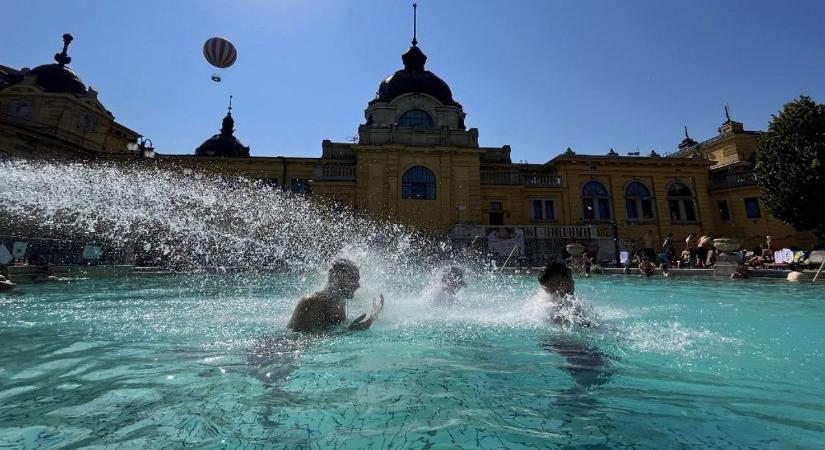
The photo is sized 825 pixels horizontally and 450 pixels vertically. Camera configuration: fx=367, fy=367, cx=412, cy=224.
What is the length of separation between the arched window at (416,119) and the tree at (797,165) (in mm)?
23094

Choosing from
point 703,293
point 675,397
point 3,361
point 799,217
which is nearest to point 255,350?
point 3,361

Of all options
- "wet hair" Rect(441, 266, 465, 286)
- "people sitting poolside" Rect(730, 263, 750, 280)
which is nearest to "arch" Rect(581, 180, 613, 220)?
"people sitting poolside" Rect(730, 263, 750, 280)

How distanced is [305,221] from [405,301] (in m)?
21.5

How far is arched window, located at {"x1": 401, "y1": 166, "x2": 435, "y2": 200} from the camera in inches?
1137

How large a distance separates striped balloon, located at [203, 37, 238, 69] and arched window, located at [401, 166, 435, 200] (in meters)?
16.9

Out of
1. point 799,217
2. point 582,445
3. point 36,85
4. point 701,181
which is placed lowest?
point 582,445

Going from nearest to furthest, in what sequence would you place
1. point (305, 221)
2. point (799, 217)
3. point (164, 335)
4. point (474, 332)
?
point (164, 335), point (474, 332), point (799, 217), point (305, 221)

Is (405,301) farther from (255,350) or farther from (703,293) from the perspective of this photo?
(703,293)

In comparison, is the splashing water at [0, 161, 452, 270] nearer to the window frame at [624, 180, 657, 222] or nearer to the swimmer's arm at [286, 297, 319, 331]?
the swimmer's arm at [286, 297, 319, 331]

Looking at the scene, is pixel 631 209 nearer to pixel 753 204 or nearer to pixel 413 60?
pixel 753 204

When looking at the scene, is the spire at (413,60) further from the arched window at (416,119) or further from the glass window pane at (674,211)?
the glass window pane at (674,211)

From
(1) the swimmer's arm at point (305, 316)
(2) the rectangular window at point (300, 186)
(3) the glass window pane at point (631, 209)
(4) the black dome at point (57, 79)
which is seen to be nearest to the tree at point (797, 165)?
(3) the glass window pane at point (631, 209)

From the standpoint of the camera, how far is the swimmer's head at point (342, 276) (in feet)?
14.4

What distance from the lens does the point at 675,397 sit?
2600 mm
